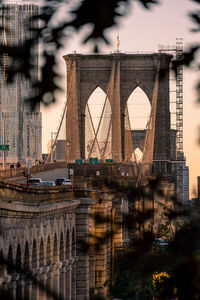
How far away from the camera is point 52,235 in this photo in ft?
93.5

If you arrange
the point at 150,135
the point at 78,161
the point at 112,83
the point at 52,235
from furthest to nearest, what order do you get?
1. the point at 112,83
2. the point at 150,135
3. the point at 78,161
4. the point at 52,235

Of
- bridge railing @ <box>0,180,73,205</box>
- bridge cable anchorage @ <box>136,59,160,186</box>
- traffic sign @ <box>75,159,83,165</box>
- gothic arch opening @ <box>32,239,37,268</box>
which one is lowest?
gothic arch opening @ <box>32,239,37,268</box>

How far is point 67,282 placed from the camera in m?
30.5

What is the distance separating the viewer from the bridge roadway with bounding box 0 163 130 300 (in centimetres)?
2034

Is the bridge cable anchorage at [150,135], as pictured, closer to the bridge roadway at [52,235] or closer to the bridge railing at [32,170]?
the bridge railing at [32,170]

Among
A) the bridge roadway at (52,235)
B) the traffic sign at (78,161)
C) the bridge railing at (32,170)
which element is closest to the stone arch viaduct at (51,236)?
the bridge roadway at (52,235)

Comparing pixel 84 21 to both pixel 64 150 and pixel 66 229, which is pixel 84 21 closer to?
pixel 66 229

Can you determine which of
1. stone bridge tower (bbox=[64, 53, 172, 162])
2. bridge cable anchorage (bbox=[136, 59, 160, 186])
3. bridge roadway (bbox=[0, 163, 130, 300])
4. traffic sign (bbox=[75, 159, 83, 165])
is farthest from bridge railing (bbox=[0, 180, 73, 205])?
stone bridge tower (bbox=[64, 53, 172, 162])

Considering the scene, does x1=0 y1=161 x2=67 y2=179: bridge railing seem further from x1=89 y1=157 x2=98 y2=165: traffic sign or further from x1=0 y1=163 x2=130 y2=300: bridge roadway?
x1=89 y1=157 x2=98 y2=165: traffic sign

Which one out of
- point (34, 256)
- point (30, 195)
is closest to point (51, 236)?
point (34, 256)

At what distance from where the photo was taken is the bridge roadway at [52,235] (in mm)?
20344

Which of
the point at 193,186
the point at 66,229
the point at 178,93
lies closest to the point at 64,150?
the point at 178,93

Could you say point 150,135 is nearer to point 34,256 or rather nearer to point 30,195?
point 34,256

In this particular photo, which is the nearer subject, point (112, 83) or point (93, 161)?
point (93, 161)
